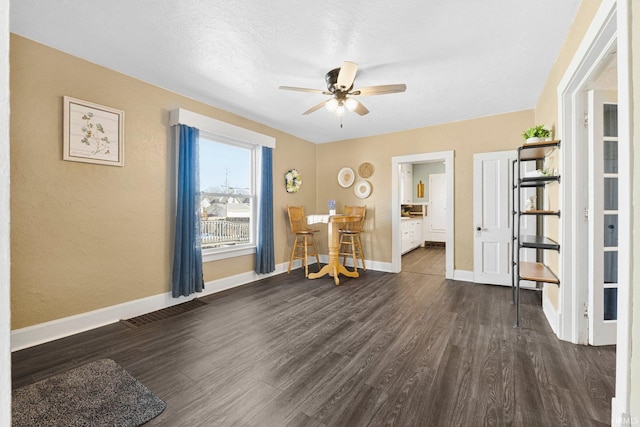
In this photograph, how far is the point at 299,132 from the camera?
494 cm

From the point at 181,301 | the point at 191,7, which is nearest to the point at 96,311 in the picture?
the point at 181,301

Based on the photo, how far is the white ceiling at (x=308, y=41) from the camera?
1.93 metres

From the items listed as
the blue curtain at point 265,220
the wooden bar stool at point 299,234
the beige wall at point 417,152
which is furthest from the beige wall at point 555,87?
the blue curtain at point 265,220

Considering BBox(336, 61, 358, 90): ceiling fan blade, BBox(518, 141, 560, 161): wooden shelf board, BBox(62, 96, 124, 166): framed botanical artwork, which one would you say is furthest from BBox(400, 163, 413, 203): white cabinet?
BBox(62, 96, 124, 166): framed botanical artwork

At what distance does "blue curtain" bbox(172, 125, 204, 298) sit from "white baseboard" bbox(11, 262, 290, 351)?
0.18 meters

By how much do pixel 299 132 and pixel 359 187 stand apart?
1553 millimetres

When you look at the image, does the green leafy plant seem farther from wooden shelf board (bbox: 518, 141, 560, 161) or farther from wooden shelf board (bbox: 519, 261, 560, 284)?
wooden shelf board (bbox: 519, 261, 560, 284)

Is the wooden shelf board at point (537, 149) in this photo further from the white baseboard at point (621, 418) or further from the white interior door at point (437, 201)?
the white interior door at point (437, 201)

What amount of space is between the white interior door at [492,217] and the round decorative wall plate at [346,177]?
6.97 ft

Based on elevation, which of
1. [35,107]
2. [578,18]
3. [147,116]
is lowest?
[35,107]

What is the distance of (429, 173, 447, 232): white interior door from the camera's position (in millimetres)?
7473

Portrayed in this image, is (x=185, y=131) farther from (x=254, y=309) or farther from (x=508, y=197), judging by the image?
(x=508, y=197)

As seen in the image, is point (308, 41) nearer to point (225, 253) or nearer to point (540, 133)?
point (540, 133)
